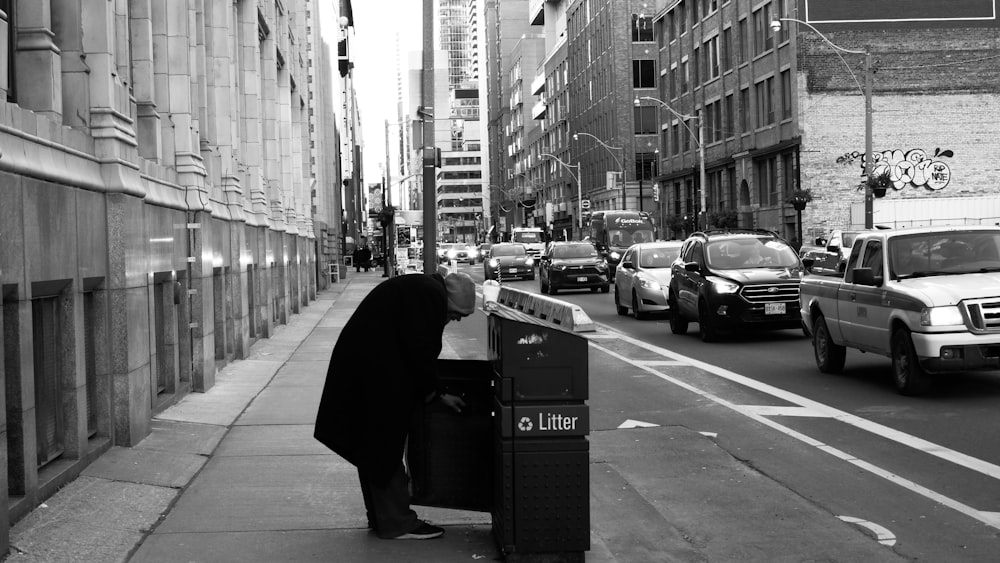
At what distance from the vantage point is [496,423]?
641 cm

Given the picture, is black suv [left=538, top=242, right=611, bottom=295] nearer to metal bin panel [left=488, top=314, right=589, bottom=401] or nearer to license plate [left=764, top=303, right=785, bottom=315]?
license plate [left=764, top=303, right=785, bottom=315]

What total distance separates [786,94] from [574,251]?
21.7 meters

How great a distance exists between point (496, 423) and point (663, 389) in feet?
26.6

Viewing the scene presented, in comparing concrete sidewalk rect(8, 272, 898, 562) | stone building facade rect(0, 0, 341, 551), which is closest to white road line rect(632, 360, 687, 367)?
concrete sidewalk rect(8, 272, 898, 562)

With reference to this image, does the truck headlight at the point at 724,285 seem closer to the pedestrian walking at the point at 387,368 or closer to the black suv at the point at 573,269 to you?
the pedestrian walking at the point at 387,368

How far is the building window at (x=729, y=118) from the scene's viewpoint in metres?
65.1

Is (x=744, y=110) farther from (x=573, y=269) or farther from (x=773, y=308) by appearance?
(x=773, y=308)

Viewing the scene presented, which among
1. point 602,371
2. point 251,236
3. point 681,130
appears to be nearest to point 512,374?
point 602,371

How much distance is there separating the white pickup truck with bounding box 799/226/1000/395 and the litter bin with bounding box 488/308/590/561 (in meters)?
7.03

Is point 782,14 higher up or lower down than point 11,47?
higher up

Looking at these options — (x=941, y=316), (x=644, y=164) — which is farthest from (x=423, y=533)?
(x=644, y=164)

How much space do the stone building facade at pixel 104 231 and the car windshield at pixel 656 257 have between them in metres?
10.9

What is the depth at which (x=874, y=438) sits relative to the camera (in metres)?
10.2

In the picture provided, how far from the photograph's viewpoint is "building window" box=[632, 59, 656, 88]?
96375mm
